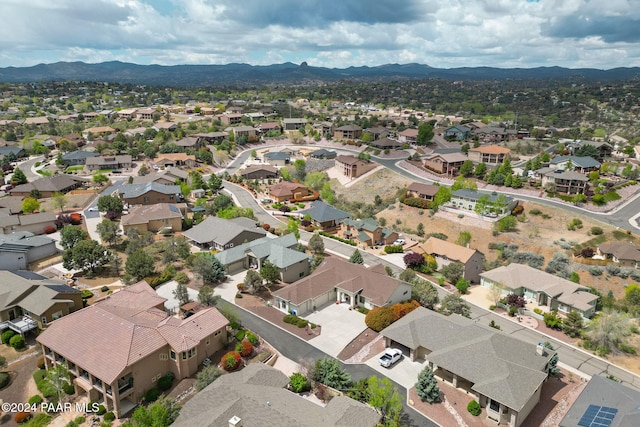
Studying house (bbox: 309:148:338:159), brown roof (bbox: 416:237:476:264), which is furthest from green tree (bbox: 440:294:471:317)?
house (bbox: 309:148:338:159)

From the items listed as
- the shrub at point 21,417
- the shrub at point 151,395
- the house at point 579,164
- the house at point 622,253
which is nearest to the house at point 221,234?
the shrub at point 151,395

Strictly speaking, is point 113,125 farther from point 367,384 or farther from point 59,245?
point 367,384

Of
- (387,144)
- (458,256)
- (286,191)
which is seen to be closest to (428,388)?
(458,256)

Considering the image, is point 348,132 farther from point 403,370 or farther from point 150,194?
point 403,370

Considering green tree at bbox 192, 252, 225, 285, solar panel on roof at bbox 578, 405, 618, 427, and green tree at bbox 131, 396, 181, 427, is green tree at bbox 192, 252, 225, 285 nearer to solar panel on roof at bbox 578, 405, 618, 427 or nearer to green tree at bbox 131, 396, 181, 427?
green tree at bbox 131, 396, 181, 427

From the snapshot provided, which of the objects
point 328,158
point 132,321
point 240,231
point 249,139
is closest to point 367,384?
point 132,321

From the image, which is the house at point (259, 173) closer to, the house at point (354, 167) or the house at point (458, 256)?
the house at point (354, 167)
